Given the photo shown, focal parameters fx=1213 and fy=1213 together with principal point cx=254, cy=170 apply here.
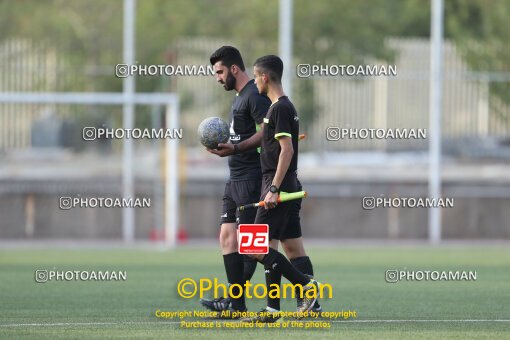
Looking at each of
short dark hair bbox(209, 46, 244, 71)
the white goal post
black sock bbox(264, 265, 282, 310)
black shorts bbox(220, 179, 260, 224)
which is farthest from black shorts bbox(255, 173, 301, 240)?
the white goal post

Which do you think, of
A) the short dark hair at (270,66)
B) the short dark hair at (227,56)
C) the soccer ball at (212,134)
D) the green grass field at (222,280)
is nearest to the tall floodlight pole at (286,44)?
the green grass field at (222,280)

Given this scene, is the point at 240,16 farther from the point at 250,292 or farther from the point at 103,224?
the point at 250,292

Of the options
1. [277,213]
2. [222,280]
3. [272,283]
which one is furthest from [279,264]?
[222,280]

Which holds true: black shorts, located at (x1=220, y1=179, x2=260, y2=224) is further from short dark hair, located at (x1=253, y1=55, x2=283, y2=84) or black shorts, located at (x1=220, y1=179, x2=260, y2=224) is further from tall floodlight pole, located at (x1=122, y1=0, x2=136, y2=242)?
tall floodlight pole, located at (x1=122, y1=0, x2=136, y2=242)

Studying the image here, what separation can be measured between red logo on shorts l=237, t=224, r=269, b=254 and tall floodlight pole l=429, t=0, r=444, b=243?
52.8 feet

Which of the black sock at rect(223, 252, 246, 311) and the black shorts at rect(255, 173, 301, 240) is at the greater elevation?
the black shorts at rect(255, 173, 301, 240)

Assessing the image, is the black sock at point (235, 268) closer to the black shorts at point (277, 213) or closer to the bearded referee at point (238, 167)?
the bearded referee at point (238, 167)

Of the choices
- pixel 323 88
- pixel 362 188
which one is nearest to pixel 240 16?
pixel 323 88

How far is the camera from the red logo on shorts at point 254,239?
401 inches

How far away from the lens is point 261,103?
1084 centimetres

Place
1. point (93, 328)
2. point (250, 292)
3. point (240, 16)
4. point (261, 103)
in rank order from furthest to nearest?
point (240, 16)
point (250, 292)
point (261, 103)
point (93, 328)

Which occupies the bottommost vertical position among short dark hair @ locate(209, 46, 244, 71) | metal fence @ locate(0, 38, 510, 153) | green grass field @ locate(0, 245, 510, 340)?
green grass field @ locate(0, 245, 510, 340)

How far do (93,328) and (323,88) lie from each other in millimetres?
18259

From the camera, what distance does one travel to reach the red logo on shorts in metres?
10.2
